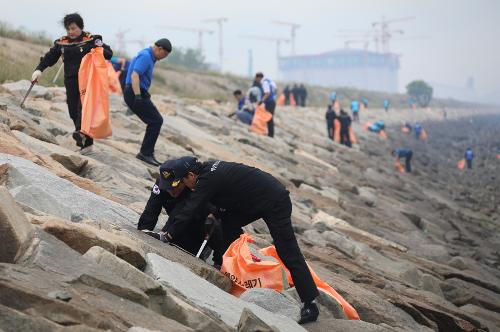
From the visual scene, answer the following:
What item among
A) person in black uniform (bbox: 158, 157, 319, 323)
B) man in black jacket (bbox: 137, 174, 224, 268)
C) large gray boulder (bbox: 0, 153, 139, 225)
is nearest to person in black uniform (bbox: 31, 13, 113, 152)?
large gray boulder (bbox: 0, 153, 139, 225)

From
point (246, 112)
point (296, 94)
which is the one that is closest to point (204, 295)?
point (246, 112)

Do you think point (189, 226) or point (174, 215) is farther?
point (189, 226)

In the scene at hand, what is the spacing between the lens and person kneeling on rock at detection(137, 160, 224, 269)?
625 centimetres

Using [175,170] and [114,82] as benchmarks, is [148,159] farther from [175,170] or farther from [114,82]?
[114,82]

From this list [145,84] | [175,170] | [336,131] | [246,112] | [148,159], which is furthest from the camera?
[336,131]

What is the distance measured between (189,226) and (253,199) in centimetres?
71

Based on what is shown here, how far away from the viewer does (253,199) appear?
596 centimetres

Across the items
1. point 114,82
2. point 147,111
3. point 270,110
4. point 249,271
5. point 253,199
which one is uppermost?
point 114,82

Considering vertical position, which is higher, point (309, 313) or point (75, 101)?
point (75, 101)

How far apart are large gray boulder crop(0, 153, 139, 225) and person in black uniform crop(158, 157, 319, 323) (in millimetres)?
882

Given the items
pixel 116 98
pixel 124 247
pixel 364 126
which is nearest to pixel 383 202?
pixel 116 98

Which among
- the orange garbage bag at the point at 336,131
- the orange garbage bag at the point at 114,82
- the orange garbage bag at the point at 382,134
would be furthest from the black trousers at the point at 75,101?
the orange garbage bag at the point at 382,134

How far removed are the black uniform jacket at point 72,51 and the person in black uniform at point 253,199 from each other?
3.44m

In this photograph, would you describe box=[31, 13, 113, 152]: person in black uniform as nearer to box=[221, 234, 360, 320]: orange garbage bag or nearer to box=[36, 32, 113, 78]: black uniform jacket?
box=[36, 32, 113, 78]: black uniform jacket
